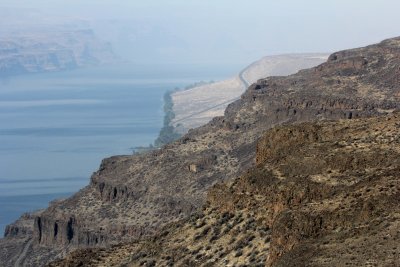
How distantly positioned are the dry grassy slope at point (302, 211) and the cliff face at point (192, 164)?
97.6 feet

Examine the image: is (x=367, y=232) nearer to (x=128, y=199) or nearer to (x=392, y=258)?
(x=392, y=258)

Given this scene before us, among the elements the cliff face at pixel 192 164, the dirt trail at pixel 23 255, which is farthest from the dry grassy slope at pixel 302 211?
the dirt trail at pixel 23 255

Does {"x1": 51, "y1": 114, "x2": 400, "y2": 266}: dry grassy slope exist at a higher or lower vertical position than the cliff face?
higher

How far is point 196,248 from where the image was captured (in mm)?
30859

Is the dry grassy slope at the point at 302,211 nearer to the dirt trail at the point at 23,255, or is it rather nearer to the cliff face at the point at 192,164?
the cliff face at the point at 192,164

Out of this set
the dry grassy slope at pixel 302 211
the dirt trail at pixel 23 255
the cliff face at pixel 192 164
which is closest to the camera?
the dry grassy slope at pixel 302 211

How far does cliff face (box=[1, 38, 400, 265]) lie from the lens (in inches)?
2731

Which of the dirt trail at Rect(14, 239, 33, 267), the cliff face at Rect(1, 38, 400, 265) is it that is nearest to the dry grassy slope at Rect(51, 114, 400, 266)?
the cliff face at Rect(1, 38, 400, 265)

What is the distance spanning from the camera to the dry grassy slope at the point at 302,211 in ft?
73.9

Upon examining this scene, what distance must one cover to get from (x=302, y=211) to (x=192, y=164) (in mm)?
48907

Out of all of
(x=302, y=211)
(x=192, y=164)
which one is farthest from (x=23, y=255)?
(x=302, y=211)

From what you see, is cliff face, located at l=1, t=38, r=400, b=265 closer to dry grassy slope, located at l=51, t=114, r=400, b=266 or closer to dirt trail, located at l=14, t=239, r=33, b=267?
dirt trail, located at l=14, t=239, r=33, b=267

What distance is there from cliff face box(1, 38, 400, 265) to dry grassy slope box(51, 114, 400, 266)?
29.7m

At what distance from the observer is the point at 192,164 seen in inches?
2931
